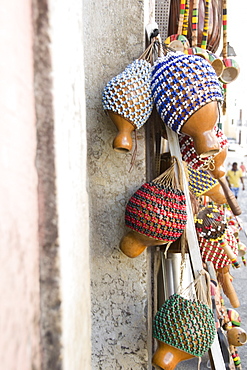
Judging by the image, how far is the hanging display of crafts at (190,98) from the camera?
84 centimetres

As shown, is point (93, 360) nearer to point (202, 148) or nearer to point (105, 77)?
point (202, 148)

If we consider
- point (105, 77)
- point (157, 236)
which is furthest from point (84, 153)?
point (105, 77)

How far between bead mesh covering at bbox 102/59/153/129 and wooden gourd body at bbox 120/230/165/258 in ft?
0.83

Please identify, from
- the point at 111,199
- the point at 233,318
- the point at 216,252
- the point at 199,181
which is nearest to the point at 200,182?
the point at 199,181

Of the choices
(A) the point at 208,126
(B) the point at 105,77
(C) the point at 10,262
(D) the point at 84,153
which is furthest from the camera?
(B) the point at 105,77

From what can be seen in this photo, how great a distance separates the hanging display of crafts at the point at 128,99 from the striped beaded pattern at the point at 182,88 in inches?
1.2

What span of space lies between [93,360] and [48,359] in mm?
726

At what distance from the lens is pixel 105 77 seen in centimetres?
102

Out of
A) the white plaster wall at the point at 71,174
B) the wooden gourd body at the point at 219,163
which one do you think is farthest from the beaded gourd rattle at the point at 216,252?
the white plaster wall at the point at 71,174

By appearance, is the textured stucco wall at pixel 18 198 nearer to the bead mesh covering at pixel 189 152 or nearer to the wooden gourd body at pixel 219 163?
the bead mesh covering at pixel 189 152

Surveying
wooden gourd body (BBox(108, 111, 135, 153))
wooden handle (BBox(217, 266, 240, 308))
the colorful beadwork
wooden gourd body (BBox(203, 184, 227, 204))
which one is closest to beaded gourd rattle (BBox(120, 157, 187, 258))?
wooden gourd body (BBox(108, 111, 135, 153))

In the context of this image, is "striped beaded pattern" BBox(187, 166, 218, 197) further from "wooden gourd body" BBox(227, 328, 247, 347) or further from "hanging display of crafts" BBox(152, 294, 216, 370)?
"wooden gourd body" BBox(227, 328, 247, 347)

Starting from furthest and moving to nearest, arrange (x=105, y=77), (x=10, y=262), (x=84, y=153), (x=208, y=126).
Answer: (x=105, y=77) < (x=208, y=126) < (x=84, y=153) < (x=10, y=262)

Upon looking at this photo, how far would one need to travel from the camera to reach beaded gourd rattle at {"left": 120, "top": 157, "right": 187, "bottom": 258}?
87 centimetres
